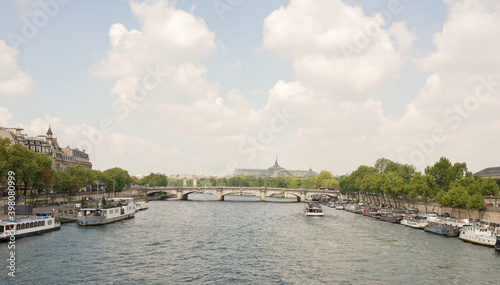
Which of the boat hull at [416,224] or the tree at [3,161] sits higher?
the tree at [3,161]

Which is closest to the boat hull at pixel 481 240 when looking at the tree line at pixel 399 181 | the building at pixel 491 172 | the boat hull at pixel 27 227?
the tree line at pixel 399 181

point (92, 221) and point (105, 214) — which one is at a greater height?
point (105, 214)

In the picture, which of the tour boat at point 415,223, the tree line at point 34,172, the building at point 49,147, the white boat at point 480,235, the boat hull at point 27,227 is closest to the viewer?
the boat hull at point 27,227

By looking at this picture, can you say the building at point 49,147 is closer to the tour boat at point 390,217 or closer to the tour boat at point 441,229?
the tour boat at point 390,217

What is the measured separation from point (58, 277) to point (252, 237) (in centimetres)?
3468

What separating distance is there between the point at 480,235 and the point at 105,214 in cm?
6883

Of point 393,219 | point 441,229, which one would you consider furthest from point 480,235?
point 393,219

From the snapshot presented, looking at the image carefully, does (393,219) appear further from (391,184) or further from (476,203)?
(391,184)

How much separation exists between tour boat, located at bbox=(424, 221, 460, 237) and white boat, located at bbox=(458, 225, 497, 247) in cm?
403

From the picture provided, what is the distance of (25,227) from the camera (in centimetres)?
5834

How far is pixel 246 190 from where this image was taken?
597 feet

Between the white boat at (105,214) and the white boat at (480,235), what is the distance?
66.6 metres

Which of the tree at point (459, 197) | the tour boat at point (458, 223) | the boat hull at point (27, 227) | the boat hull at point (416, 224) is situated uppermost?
the tree at point (459, 197)

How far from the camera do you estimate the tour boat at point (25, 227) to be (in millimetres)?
53062
